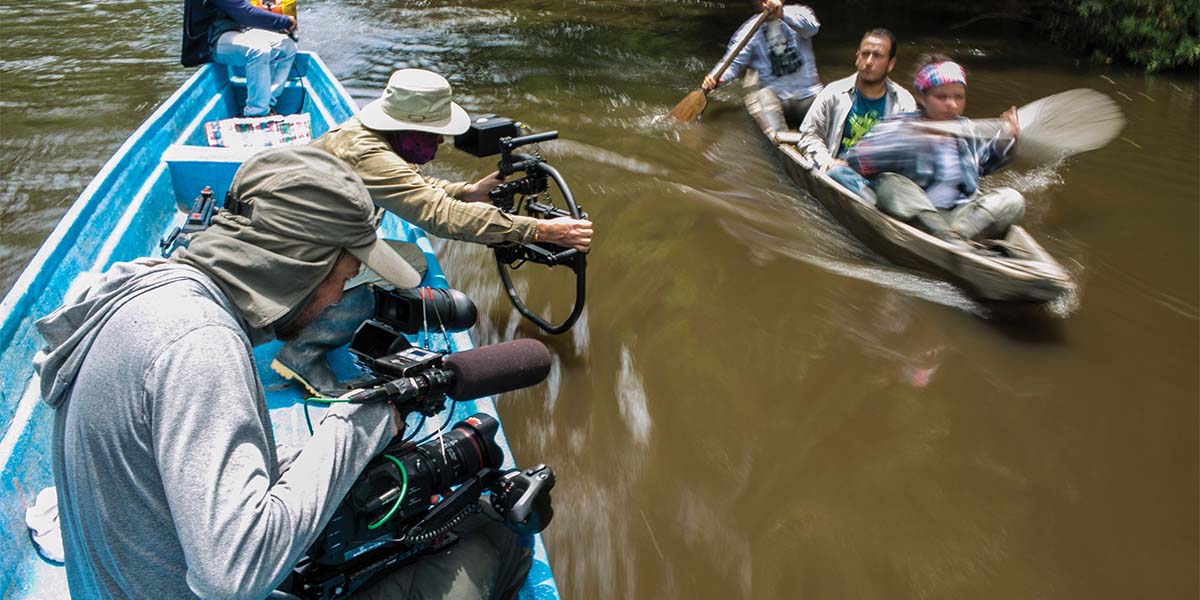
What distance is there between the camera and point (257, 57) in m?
5.47

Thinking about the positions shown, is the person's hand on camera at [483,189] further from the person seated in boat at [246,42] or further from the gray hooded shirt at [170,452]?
the person seated in boat at [246,42]

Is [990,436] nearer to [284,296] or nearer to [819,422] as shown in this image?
[819,422]

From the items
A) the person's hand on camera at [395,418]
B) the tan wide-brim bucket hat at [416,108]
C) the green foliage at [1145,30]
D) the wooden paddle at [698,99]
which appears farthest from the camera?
the green foliage at [1145,30]

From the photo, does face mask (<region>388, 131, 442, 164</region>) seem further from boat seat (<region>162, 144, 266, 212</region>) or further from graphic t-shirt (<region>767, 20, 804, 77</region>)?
graphic t-shirt (<region>767, 20, 804, 77</region>)

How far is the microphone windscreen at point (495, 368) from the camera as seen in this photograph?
171 cm

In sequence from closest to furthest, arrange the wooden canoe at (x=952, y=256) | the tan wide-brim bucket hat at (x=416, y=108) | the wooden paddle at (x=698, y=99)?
the tan wide-brim bucket hat at (x=416, y=108)
the wooden canoe at (x=952, y=256)
the wooden paddle at (x=698, y=99)

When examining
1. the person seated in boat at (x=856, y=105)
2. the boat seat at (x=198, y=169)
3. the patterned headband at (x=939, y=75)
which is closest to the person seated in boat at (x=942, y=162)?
the patterned headband at (x=939, y=75)

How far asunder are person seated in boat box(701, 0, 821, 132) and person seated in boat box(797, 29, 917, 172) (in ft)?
2.80

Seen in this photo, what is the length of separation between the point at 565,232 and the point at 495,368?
1.75 metres

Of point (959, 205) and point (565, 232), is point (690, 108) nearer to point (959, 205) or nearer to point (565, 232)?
point (959, 205)

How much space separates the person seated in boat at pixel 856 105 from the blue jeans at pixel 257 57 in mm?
3651

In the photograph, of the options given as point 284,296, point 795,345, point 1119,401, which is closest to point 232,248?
point 284,296

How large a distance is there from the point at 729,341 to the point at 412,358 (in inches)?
111

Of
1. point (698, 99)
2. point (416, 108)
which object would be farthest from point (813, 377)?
point (698, 99)
